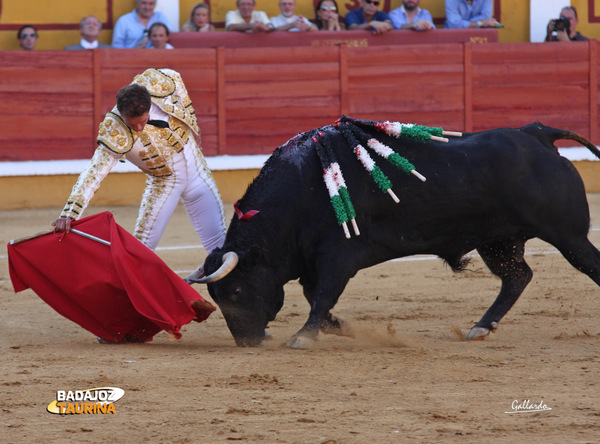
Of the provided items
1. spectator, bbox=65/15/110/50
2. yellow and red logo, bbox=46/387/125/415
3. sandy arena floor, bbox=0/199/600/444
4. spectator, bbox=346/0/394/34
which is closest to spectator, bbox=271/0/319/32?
spectator, bbox=346/0/394/34

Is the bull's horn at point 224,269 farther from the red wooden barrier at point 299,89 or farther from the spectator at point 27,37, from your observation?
the spectator at point 27,37

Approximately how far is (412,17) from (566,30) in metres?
1.47

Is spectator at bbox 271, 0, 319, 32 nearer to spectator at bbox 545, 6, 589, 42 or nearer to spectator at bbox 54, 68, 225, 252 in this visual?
A: spectator at bbox 545, 6, 589, 42

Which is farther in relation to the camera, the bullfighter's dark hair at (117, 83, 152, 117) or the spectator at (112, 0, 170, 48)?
the spectator at (112, 0, 170, 48)

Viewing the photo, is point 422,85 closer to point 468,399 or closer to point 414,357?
point 414,357

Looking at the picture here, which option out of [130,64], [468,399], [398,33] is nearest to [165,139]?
[468,399]

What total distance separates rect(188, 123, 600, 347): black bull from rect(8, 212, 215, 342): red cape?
0.13m

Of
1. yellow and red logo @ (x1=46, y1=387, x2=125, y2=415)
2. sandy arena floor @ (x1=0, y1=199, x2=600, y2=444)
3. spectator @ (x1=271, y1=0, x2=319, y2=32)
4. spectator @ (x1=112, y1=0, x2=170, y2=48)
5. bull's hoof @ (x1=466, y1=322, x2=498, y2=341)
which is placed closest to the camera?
sandy arena floor @ (x1=0, y1=199, x2=600, y2=444)

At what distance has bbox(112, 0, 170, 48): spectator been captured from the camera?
815cm

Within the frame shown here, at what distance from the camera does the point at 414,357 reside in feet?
10.7

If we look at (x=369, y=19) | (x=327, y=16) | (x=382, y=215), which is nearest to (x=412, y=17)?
(x=369, y=19)

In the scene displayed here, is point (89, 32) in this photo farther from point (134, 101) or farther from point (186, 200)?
point (134, 101)

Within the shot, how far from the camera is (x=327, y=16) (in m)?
8.44

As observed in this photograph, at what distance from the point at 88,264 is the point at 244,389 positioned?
3.47ft
